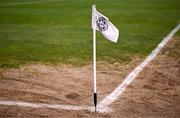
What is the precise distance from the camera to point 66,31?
14.7 m

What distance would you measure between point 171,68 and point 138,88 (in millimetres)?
1876

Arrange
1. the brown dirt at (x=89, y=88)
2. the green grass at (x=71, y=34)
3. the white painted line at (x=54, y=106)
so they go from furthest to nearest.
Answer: the green grass at (x=71, y=34)
the white painted line at (x=54, y=106)
the brown dirt at (x=89, y=88)

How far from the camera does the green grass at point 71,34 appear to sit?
10586 mm

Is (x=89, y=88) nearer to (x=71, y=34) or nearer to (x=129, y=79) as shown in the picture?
(x=129, y=79)

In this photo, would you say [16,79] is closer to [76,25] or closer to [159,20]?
[76,25]

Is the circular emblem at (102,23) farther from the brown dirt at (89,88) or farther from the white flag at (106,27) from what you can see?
the brown dirt at (89,88)

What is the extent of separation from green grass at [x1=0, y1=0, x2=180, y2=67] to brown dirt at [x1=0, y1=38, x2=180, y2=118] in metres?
0.90

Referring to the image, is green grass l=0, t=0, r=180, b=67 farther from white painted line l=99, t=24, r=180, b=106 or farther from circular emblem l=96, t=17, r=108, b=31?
circular emblem l=96, t=17, r=108, b=31

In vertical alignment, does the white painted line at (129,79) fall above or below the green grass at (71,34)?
below

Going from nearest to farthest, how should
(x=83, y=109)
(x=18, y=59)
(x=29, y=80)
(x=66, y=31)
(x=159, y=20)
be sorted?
(x=83, y=109) < (x=29, y=80) < (x=18, y=59) < (x=66, y=31) < (x=159, y=20)

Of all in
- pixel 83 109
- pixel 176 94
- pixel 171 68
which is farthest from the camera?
pixel 171 68

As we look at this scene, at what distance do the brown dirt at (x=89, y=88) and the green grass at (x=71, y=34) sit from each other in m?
0.90

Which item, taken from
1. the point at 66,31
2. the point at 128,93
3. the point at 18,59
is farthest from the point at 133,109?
the point at 66,31

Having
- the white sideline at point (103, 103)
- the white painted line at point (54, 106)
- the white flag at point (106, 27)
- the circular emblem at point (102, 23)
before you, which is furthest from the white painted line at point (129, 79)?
the circular emblem at point (102, 23)
